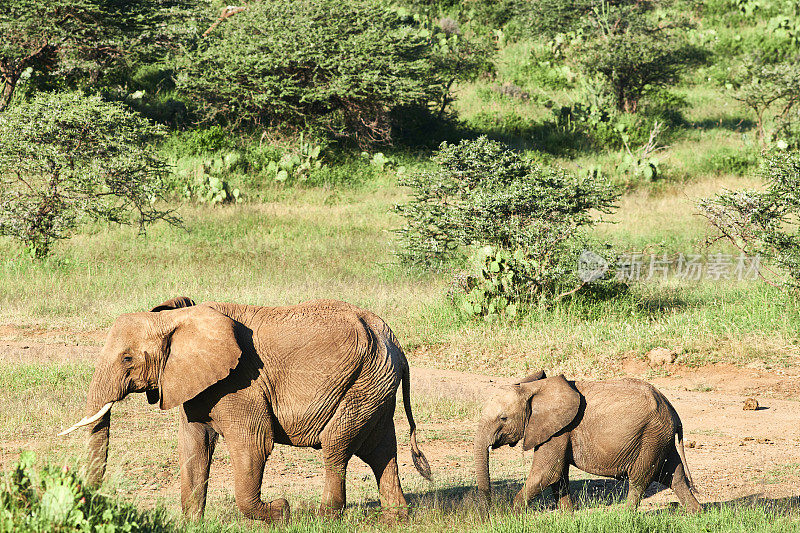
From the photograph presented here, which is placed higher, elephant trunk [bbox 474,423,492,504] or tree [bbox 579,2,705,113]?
elephant trunk [bbox 474,423,492,504]

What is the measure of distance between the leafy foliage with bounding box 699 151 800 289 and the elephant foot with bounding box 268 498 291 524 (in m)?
9.06

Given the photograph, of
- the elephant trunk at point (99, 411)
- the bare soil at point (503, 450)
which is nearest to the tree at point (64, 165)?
the bare soil at point (503, 450)

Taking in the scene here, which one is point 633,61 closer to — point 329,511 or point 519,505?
point 519,505

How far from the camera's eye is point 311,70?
24.5 metres

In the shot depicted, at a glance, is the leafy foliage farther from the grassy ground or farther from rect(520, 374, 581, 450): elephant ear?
rect(520, 374, 581, 450): elephant ear

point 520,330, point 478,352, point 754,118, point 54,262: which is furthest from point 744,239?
point 754,118

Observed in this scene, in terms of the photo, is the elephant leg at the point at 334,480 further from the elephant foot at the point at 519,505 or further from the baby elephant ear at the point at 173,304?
the baby elephant ear at the point at 173,304

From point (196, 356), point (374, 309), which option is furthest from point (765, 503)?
point (374, 309)

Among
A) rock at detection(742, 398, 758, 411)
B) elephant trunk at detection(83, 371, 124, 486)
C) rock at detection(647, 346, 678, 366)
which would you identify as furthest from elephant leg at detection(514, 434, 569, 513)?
rock at detection(647, 346, 678, 366)

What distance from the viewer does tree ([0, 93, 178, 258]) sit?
1598cm

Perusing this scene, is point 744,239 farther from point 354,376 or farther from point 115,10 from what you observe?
point 115,10

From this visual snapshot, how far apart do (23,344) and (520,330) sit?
694cm

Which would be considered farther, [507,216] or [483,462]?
[507,216]

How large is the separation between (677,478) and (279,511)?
287 cm
